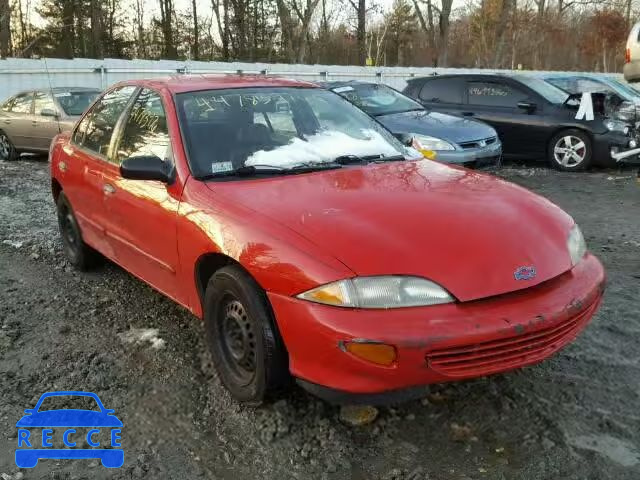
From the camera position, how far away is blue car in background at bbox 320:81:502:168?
24.0 ft

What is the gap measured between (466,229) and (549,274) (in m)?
0.38

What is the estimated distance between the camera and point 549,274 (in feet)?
8.12

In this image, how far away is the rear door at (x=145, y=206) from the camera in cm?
319

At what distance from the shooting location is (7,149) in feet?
37.6

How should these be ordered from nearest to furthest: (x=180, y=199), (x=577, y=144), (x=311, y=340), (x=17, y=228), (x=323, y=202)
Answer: (x=311, y=340) → (x=323, y=202) → (x=180, y=199) → (x=17, y=228) → (x=577, y=144)

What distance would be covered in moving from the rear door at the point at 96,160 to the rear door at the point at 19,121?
7315mm

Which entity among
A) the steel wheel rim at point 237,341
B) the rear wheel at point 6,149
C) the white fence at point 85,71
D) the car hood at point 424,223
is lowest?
the steel wheel rim at point 237,341

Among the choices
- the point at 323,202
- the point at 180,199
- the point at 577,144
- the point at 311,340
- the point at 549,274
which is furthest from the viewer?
the point at 577,144

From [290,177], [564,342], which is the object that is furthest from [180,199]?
[564,342]

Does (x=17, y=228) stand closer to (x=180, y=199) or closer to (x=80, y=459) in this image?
(x=180, y=199)

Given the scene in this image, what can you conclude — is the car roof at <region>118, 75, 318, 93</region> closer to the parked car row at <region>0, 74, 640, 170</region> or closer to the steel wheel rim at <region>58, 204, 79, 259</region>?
the steel wheel rim at <region>58, 204, 79, 259</region>

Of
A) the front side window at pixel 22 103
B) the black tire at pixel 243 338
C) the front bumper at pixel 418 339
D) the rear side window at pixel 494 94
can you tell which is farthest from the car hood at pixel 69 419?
the front side window at pixel 22 103

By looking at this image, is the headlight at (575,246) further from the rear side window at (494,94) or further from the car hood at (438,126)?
the rear side window at (494,94)

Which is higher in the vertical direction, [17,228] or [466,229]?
[466,229]
